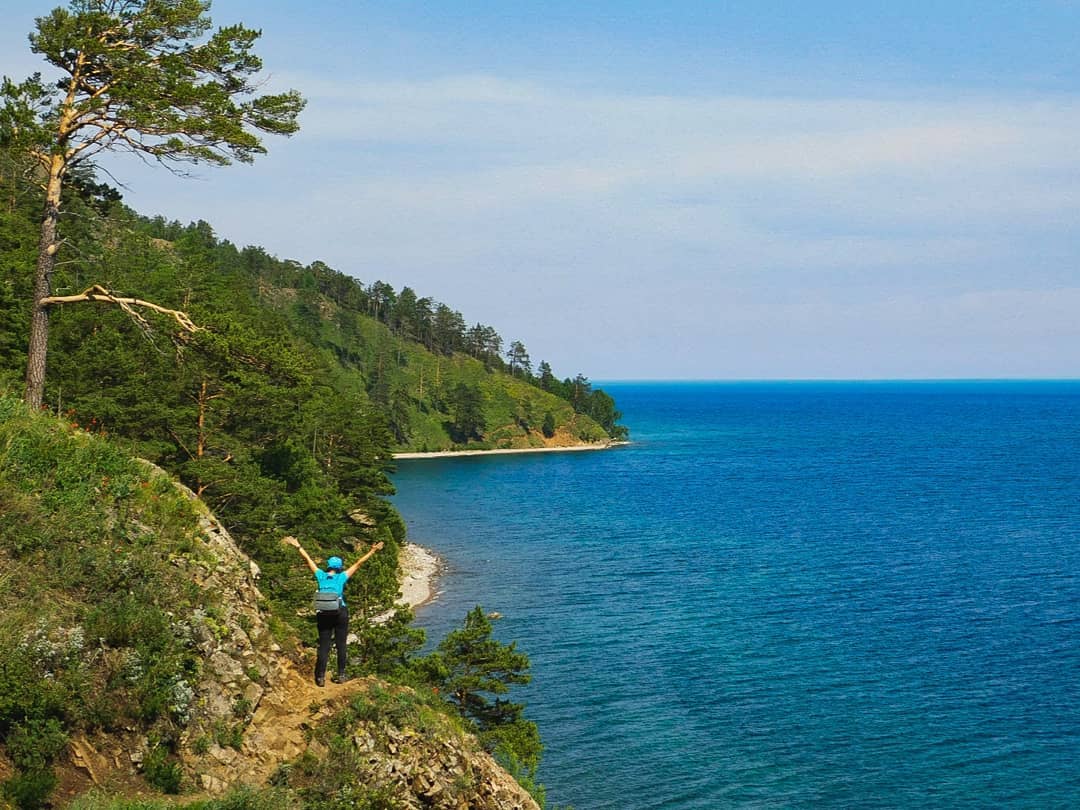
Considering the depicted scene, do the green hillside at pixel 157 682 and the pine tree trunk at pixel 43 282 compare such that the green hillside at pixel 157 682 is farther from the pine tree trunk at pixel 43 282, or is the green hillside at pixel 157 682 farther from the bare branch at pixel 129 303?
the bare branch at pixel 129 303

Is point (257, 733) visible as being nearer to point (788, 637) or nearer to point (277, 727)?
point (277, 727)

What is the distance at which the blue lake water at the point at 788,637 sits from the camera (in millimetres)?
39000

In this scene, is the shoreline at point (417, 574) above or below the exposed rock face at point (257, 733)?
below

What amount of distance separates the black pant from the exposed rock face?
0.42 m

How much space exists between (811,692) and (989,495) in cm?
8162

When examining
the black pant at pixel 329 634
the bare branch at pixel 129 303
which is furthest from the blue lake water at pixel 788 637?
the bare branch at pixel 129 303

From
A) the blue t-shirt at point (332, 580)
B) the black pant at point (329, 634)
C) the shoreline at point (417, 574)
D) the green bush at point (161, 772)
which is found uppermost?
the blue t-shirt at point (332, 580)

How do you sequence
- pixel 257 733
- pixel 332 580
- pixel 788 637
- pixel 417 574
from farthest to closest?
pixel 417 574
pixel 788 637
pixel 332 580
pixel 257 733

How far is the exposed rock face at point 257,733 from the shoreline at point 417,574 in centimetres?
4335

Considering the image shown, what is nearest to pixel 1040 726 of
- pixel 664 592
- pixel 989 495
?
pixel 664 592

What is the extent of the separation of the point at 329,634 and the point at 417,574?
193 ft

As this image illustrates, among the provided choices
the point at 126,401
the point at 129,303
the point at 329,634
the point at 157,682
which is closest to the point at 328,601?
the point at 329,634

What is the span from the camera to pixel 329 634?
16641mm

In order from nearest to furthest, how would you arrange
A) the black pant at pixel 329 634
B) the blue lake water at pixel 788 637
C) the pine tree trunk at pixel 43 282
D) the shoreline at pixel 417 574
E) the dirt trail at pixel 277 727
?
the dirt trail at pixel 277 727
the black pant at pixel 329 634
the pine tree trunk at pixel 43 282
the blue lake water at pixel 788 637
the shoreline at pixel 417 574
